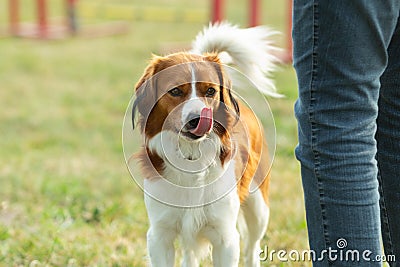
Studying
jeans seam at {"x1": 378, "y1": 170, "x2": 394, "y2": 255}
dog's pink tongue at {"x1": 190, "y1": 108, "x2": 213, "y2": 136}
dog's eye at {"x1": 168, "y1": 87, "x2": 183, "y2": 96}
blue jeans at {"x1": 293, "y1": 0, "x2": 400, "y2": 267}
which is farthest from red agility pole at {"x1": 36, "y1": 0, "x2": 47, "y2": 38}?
blue jeans at {"x1": 293, "y1": 0, "x2": 400, "y2": 267}

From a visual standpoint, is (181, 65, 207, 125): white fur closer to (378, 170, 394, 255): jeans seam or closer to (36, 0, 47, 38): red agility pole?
(378, 170, 394, 255): jeans seam

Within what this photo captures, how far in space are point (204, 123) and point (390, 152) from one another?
681mm

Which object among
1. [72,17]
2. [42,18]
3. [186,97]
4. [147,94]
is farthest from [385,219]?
[72,17]

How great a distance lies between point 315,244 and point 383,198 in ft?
1.62

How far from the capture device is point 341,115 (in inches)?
89.4

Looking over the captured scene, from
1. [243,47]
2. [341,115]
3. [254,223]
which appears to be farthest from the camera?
[254,223]

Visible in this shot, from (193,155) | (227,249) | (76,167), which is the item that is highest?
(193,155)

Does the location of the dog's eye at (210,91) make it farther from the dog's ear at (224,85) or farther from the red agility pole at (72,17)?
the red agility pole at (72,17)

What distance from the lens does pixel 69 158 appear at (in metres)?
6.25

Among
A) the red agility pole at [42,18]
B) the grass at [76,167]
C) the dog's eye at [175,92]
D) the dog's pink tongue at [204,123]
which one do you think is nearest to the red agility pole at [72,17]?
the red agility pole at [42,18]

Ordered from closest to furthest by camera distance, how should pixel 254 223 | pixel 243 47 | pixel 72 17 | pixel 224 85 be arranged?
pixel 224 85
pixel 243 47
pixel 254 223
pixel 72 17

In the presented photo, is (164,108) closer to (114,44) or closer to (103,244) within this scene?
(103,244)

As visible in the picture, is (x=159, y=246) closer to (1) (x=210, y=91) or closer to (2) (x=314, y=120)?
(1) (x=210, y=91)

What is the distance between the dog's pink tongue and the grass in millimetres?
1162
